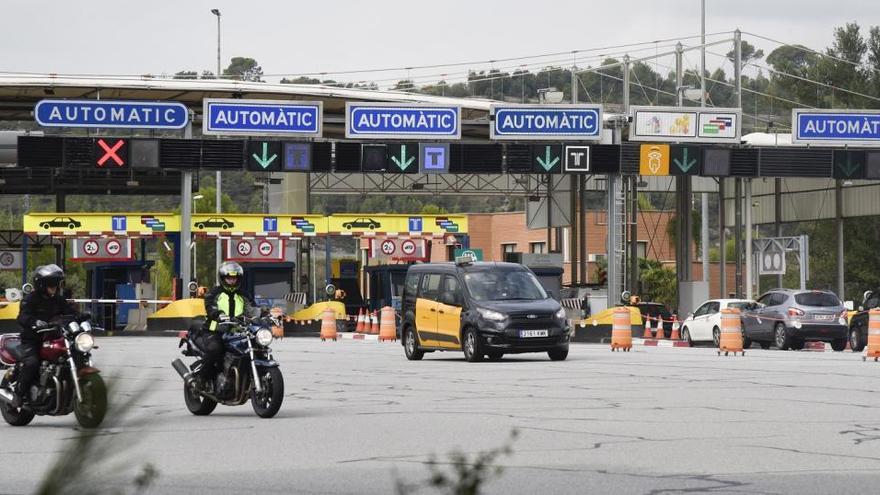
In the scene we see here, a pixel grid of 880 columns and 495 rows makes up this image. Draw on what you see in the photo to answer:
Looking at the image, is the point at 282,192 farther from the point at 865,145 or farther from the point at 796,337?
the point at 796,337

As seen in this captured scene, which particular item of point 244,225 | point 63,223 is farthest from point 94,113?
point 244,225

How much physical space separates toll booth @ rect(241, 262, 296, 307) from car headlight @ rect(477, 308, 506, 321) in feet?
94.4

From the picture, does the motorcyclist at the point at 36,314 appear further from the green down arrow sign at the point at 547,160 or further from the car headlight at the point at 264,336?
the green down arrow sign at the point at 547,160

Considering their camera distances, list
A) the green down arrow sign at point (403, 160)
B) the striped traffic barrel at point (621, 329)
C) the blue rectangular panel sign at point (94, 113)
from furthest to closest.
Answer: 1. the green down arrow sign at point (403, 160)
2. the blue rectangular panel sign at point (94, 113)
3. the striped traffic barrel at point (621, 329)

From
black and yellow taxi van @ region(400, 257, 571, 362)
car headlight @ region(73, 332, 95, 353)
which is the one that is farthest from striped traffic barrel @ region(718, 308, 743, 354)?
car headlight @ region(73, 332, 95, 353)

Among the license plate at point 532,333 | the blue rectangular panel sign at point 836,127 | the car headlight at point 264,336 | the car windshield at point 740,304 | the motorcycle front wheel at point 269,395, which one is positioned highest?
the blue rectangular panel sign at point 836,127

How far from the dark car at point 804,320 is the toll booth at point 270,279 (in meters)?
22.4

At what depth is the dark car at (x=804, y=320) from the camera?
35.8 metres

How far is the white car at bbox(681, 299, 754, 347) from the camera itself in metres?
40.6

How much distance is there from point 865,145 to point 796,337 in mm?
18285

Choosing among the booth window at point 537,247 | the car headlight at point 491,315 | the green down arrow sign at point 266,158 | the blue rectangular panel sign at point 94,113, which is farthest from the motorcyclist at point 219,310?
the booth window at point 537,247

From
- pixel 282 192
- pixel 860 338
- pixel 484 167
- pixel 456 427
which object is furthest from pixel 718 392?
pixel 282 192

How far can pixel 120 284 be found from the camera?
55312 mm

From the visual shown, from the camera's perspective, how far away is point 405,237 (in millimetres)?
54125
